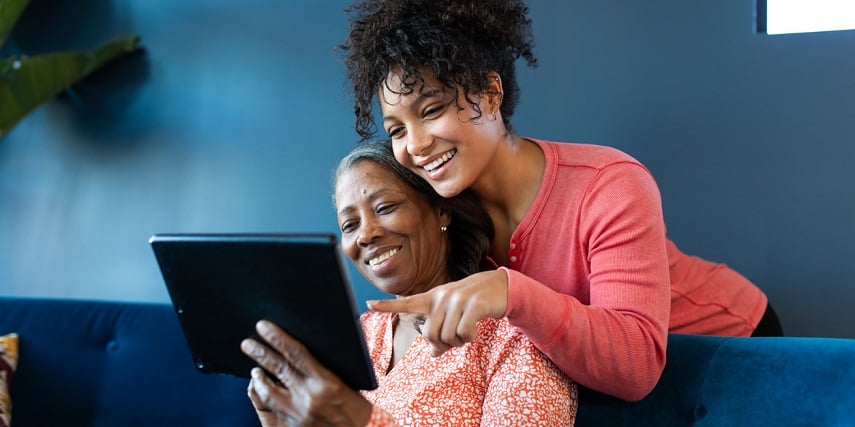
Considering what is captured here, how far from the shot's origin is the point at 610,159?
1486 mm

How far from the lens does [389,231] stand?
4.93ft

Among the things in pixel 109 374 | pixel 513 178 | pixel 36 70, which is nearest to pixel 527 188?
pixel 513 178

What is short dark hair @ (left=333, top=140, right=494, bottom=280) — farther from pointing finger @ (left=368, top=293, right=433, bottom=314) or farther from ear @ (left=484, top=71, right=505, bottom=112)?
pointing finger @ (left=368, top=293, right=433, bottom=314)

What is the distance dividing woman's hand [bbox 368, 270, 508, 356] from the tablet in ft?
0.21

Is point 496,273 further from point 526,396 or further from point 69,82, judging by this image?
point 69,82

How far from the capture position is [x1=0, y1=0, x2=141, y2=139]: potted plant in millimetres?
2643

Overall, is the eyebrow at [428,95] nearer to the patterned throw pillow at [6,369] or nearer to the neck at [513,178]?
the neck at [513,178]

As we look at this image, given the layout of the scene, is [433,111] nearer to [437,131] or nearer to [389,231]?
[437,131]

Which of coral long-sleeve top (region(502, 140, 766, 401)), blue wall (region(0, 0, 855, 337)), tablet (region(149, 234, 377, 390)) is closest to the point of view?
tablet (region(149, 234, 377, 390))

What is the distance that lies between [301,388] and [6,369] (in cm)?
117

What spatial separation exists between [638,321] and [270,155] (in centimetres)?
155

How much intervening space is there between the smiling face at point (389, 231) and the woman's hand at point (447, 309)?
415 millimetres

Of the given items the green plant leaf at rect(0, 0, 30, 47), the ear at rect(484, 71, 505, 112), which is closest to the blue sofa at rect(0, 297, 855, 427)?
the ear at rect(484, 71, 505, 112)

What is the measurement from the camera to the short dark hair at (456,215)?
1.54 m
